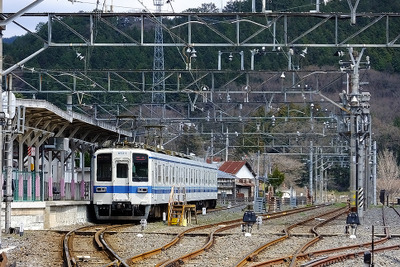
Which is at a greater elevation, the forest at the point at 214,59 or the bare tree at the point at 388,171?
the forest at the point at 214,59

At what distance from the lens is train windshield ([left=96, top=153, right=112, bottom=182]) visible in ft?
82.1

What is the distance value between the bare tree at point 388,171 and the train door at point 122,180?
63766 millimetres

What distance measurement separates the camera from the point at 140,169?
81.5 ft

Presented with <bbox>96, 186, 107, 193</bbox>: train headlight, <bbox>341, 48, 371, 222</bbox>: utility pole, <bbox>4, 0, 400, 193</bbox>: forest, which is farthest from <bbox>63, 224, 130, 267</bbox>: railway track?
<bbox>4, 0, 400, 193</bbox>: forest

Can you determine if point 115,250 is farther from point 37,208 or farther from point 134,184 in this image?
point 134,184

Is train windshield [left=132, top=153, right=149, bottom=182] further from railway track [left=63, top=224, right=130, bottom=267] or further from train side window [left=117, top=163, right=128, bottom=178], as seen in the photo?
railway track [left=63, top=224, right=130, bottom=267]

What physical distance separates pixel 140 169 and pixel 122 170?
56 centimetres

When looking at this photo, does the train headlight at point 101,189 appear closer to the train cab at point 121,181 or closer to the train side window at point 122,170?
the train cab at point 121,181

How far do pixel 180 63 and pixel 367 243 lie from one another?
61582mm

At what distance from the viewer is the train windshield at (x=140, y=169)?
24.8 meters

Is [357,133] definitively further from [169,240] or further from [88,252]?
[88,252]

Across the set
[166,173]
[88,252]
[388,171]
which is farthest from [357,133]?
[388,171]

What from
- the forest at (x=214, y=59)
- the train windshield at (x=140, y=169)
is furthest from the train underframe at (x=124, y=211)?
the forest at (x=214, y=59)

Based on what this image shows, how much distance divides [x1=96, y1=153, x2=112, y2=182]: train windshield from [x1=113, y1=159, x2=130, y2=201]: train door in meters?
0.27
